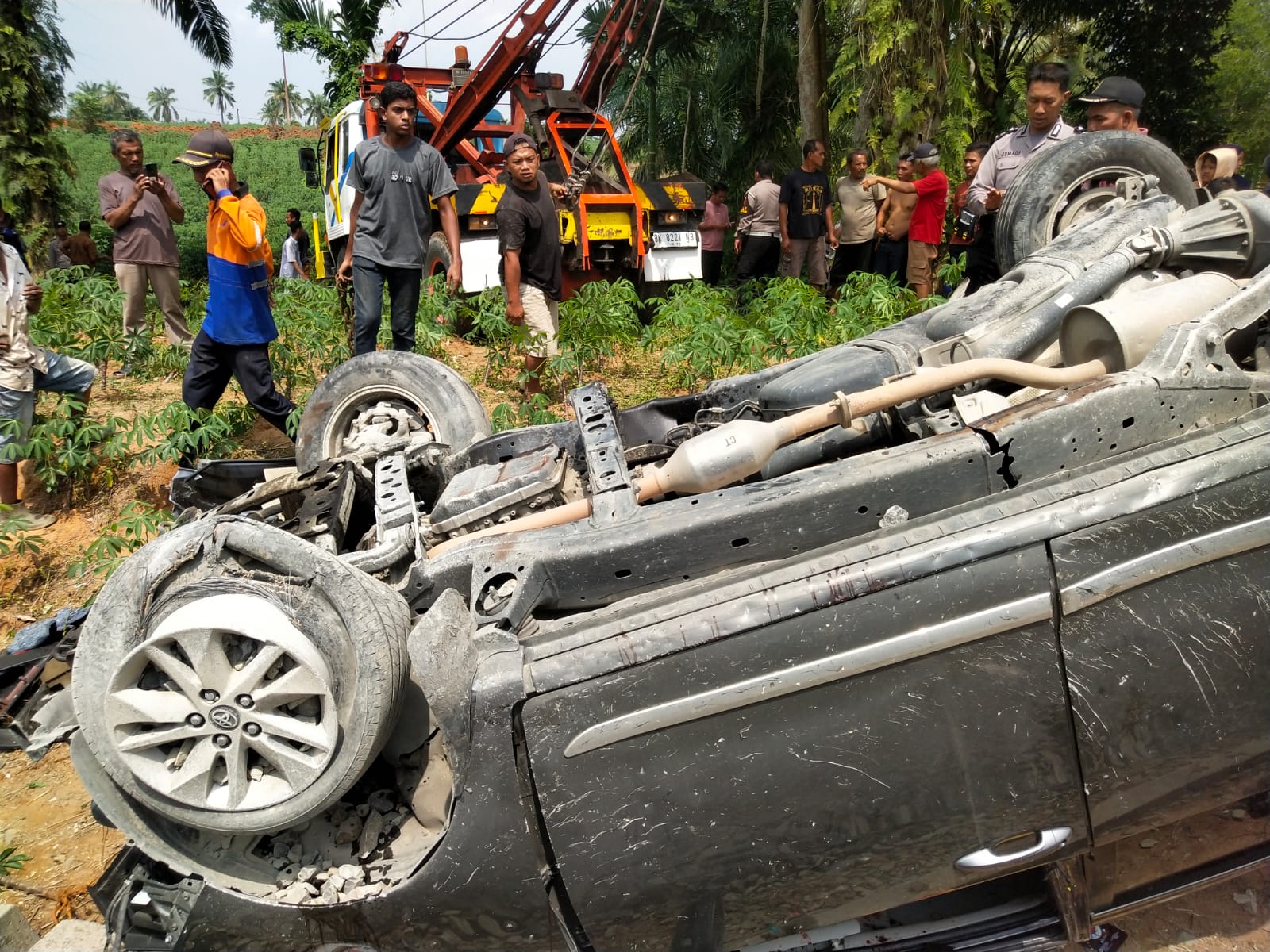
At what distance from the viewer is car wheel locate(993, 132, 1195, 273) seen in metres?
3.26

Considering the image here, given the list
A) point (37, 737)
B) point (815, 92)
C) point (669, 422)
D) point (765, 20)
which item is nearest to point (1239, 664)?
point (669, 422)

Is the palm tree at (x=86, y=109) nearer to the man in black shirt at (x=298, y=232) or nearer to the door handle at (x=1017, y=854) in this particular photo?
the man in black shirt at (x=298, y=232)

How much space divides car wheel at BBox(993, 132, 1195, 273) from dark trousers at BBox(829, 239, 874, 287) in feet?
16.0

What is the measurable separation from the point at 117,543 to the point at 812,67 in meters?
10.9

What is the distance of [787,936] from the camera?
1940 millimetres

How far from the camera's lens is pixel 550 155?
9.11 m

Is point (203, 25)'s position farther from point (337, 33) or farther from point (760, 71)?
point (760, 71)

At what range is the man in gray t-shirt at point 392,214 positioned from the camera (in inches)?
200

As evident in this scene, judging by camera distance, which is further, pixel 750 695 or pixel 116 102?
pixel 116 102

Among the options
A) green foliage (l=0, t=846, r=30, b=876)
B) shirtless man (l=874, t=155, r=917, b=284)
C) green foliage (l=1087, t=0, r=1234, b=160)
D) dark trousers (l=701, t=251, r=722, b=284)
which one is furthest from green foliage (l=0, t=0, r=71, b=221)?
green foliage (l=1087, t=0, r=1234, b=160)

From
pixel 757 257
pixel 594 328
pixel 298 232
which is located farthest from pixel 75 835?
pixel 298 232

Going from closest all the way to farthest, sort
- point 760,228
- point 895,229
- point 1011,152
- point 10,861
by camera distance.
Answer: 1. point 10,861
2. point 1011,152
3. point 895,229
4. point 760,228

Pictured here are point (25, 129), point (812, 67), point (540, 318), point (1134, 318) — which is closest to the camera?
point (1134, 318)

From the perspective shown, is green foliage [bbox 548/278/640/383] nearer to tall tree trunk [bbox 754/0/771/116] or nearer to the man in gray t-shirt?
the man in gray t-shirt
